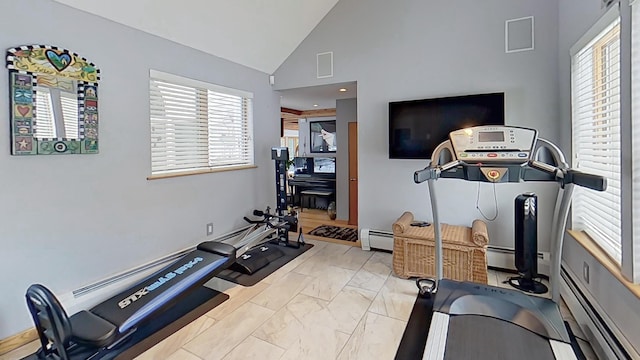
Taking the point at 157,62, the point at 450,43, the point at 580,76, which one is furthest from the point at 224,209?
the point at 580,76

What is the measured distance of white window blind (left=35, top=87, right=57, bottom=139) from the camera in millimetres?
2410

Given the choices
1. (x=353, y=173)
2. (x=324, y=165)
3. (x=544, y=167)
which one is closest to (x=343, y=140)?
(x=353, y=173)

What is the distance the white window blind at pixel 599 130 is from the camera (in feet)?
7.00

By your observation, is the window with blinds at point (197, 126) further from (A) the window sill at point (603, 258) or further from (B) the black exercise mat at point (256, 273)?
(A) the window sill at point (603, 258)

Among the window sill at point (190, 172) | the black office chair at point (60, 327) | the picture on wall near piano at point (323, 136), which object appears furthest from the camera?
the picture on wall near piano at point (323, 136)

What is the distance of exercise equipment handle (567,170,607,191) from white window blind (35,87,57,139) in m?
3.75

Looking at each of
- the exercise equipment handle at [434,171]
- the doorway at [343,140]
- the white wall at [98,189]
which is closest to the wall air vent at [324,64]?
the doorway at [343,140]

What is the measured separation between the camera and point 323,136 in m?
8.05

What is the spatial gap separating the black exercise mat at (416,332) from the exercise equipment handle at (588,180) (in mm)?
1377

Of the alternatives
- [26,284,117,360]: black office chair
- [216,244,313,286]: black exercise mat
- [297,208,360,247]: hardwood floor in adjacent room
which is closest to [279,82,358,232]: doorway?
[297,208,360,247]: hardwood floor in adjacent room

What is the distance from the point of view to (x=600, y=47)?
235 centimetres

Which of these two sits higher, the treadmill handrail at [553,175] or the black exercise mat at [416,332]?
the treadmill handrail at [553,175]

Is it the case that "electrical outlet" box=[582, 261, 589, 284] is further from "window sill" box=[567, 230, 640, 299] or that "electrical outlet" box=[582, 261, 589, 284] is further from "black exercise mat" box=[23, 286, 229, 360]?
"black exercise mat" box=[23, 286, 229, 360]

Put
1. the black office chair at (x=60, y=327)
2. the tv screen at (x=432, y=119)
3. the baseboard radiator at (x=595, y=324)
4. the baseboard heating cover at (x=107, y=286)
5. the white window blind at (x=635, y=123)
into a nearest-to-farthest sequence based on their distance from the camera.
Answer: the white window blind at (x=635, y=123)
the baseboard radiator at (x=595, y=324)
the black office chair at (x=60, y=327)
the baseboard heating cover at (x=107, y=286)
the tv screen at (x=432, y=119)
